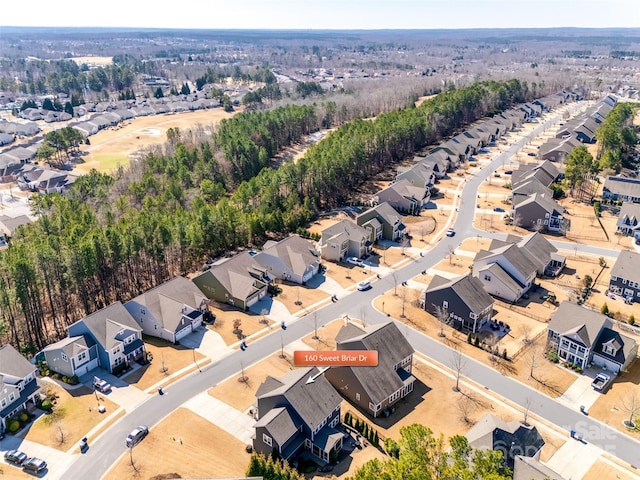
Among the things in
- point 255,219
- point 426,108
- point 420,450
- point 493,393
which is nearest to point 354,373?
point 493,393

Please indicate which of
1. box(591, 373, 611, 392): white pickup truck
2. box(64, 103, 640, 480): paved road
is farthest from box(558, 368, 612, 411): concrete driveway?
box(64, 103, 640, 480): paved road

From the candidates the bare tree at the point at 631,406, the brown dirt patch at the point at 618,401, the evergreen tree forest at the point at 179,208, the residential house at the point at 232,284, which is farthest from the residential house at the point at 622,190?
the residential house at the point at 232,284

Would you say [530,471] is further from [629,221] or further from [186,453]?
[629,221]

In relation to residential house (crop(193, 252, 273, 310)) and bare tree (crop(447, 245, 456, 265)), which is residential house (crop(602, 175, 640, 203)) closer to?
bare tree (crop(447, 245, 456, 265))

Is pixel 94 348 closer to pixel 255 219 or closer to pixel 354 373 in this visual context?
pixel 354 373

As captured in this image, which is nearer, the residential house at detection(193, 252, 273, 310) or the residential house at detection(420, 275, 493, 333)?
the residential house at detection(420, 275, 493, 333)

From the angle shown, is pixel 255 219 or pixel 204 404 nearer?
pixel 204 404

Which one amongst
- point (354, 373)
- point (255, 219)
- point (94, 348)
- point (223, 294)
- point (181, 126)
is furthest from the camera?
point (181, 126)
